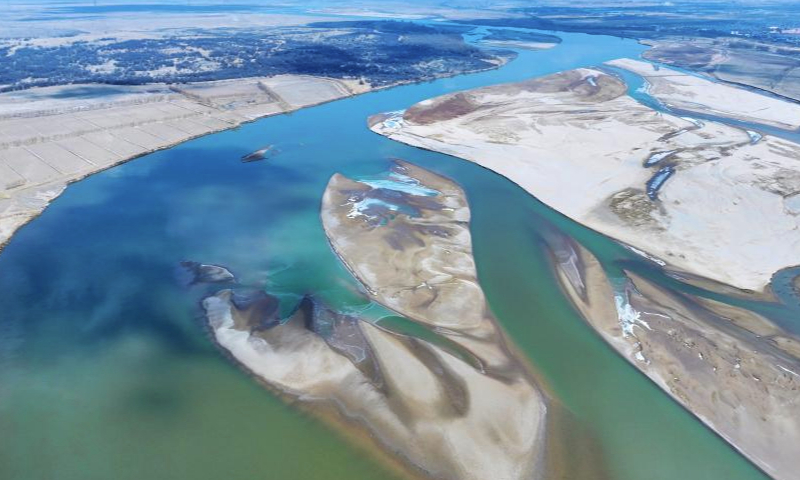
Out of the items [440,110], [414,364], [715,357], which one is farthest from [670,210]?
[440,110]

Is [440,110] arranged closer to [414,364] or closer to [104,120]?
[104,120]

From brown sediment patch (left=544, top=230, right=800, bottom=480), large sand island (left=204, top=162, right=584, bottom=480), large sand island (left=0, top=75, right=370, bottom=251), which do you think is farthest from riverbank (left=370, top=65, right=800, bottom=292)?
large sand island (left=0, top=75, right=370, bottom=251)

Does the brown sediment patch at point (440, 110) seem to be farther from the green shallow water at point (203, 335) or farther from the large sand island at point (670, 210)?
the green shallow water at point (203, 335)

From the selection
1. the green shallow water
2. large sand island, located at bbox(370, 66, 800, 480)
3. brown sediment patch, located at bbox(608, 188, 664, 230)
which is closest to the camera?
the green shallow water

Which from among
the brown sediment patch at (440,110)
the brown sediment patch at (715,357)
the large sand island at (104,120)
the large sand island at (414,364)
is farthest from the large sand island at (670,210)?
the large sand island at (104,120)

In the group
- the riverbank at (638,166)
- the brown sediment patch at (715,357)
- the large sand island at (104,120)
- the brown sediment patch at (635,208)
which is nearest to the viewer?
the brown sediment patch at (715,357)

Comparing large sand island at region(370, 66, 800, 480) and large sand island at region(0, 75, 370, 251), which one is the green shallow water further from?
large sand island at region(0, 75, 370, 251)
